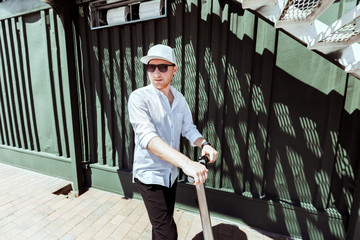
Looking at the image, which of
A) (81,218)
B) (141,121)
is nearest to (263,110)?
(141,121)

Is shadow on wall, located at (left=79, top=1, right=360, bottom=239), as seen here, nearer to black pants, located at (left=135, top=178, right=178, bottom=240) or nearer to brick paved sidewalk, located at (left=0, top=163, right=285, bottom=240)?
brick paved sidewalk, located at (left=0, top=163, right=285, bottom=240)

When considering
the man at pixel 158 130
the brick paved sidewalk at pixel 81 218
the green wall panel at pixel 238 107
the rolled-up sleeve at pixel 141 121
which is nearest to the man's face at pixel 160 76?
the man at pixel 158 130

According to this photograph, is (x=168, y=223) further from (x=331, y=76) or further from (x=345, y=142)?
(x=331, y=76)

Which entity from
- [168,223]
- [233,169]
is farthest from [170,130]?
[233,169]

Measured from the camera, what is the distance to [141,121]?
1.61m

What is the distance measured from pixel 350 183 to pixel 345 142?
56 cm

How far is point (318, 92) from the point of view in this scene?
2.42 meters

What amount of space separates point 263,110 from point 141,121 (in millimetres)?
1859

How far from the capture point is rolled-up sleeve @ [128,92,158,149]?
1528 millimetres

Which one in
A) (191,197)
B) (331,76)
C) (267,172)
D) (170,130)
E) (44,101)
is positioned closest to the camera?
(170,130)

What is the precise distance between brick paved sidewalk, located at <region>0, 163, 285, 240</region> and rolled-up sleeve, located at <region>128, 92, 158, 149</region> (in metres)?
1.95

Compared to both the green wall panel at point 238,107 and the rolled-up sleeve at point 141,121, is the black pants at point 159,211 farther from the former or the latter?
the green wall panel at point 238,107

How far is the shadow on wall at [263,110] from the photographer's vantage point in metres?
2.43

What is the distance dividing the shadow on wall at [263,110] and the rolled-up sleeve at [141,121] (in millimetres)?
1426
